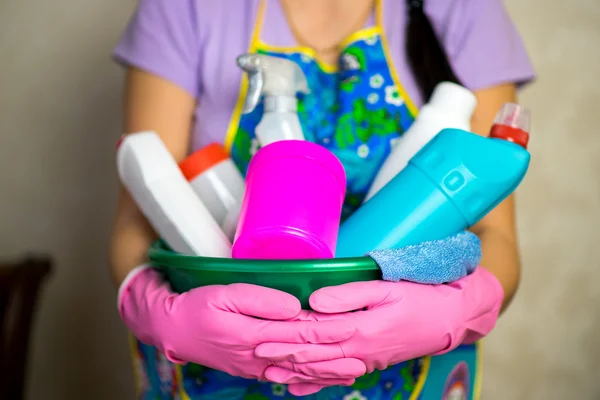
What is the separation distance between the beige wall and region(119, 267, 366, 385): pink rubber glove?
73 centimetres

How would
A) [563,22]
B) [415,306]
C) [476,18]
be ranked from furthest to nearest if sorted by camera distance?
[563,22] < [476,18] < [415,306]

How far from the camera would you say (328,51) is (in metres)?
0.83

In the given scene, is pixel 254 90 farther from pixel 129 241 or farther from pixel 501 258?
pixel 501 258

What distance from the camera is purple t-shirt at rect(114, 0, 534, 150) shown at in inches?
31.2

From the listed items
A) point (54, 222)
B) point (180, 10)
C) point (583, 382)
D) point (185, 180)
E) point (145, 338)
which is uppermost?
point (180, 10)

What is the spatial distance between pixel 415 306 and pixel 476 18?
17.5 inches

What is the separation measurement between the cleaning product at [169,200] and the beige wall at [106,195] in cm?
67

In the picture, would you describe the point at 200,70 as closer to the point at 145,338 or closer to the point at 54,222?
the point at 145,338

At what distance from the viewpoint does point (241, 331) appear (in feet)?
1.74

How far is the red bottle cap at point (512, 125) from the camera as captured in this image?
0.58 metres

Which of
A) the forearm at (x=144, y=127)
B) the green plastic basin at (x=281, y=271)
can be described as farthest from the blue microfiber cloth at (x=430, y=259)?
the forearm at (x=144, y=127)

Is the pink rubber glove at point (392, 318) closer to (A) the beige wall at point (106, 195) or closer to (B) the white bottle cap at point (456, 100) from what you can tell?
(B) the white bottle cap at point (456, 100)

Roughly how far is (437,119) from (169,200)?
11.4 inches

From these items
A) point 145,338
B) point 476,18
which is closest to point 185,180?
point 145,338
